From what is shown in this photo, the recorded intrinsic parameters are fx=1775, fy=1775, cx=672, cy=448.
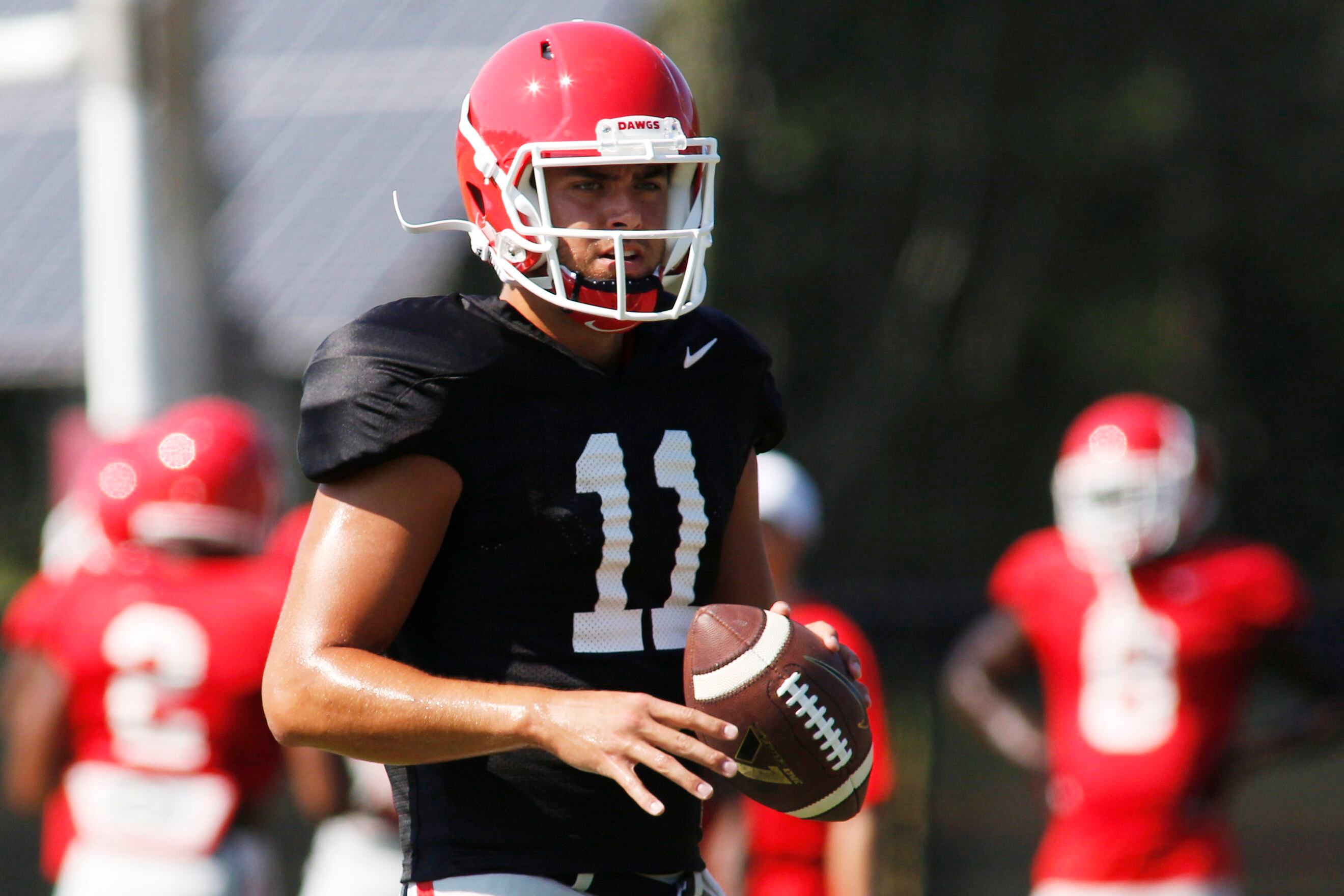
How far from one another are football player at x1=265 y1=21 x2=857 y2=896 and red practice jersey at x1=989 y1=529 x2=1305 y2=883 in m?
2.91

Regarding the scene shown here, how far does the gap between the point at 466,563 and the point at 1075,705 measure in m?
3.38

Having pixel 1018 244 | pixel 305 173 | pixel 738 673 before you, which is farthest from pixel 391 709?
pixel 1018 244

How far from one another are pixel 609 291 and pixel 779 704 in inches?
22.9

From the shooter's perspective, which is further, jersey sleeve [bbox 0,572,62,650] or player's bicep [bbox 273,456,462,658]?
jersey sleeve [bbox 0,572,62,650]

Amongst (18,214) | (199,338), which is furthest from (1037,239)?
(199,338)

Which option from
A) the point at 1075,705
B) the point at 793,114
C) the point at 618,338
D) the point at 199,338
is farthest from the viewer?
the point at 793,114

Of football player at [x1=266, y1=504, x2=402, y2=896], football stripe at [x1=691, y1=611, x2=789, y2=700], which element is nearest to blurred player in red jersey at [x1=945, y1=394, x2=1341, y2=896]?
football player at [x1=266, y1=504, x2=402, y2=896]

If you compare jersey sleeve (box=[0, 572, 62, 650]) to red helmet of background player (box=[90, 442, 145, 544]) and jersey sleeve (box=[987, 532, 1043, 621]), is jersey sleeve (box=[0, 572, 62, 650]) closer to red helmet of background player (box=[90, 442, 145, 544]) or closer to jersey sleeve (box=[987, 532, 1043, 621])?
red helmet of background player (box=[90, 442, 145, 544])

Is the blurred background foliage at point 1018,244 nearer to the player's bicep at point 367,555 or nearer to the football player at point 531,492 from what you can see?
the football player at point 531,492

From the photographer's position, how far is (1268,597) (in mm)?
5148

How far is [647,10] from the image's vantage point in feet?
49.4

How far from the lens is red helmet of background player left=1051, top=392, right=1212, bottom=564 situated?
526 cm

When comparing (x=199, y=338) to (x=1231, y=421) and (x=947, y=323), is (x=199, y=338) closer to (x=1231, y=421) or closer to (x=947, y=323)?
(x=947, y=323)

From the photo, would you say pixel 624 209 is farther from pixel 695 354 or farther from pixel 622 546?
pixel 622 546
